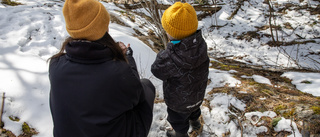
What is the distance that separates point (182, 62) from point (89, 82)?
2.64 ft

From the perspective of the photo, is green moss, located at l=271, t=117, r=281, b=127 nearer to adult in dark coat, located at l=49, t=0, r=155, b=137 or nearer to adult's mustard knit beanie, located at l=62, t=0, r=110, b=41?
adult in dark coat, located at l=49, t=0, r=155, b=137

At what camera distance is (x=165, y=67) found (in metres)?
1.58

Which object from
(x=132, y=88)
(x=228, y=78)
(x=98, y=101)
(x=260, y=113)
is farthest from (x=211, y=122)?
(x=98, y=101)

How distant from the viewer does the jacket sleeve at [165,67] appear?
155 centimetres

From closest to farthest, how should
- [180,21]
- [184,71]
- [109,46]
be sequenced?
[109,46] → [180,21] → [184,71]

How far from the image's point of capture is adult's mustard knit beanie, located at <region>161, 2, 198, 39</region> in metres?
1.43

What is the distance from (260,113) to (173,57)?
1.40 metres

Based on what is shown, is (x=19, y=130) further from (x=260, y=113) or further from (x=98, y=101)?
(x=260, y=113)

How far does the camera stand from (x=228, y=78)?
2.89 meters

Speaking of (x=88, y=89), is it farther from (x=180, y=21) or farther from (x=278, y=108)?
(x=278, y=108)

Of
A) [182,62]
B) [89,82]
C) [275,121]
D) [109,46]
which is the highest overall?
[109,46]

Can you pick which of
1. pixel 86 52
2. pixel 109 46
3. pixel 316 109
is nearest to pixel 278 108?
pixel 316 109

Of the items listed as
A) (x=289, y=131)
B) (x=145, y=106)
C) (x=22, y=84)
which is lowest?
(x=289, y=131)

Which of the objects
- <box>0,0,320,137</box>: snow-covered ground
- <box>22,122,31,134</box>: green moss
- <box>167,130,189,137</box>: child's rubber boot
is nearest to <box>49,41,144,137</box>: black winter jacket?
<box>22,122,31,134</box>: green moss
